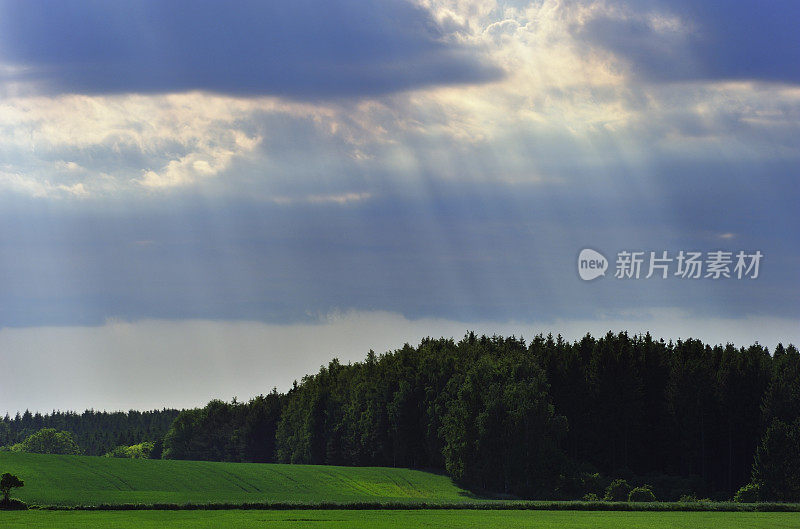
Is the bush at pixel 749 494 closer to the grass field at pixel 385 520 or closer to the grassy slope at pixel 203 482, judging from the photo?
the grass field at pixel 385 520

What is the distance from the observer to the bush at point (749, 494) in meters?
133

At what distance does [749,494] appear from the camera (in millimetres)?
134000

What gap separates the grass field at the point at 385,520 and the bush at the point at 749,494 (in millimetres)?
28423

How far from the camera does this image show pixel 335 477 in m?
150

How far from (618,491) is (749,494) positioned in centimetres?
1732

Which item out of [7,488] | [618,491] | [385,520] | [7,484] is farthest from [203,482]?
[618,491]

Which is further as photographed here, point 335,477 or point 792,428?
point 335,477

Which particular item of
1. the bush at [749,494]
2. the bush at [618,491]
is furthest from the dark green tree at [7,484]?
the bush at [749,494]

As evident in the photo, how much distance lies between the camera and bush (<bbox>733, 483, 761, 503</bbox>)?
133113 mm

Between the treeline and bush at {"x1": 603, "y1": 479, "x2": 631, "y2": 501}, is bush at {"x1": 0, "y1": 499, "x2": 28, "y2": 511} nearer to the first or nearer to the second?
the treeline

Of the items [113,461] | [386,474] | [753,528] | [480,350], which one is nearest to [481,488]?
[386,474]

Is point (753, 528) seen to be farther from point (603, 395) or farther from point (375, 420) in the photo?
point (375, 420)

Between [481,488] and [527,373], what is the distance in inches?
725

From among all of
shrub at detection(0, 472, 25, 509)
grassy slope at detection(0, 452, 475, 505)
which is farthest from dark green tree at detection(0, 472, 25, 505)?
grassy slope at detection(0, 452, 475, 505)
